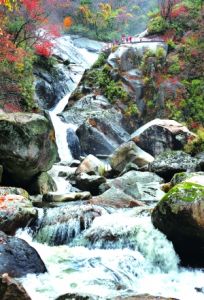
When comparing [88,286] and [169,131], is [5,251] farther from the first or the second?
[169,131]

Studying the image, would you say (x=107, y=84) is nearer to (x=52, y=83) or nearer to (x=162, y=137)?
(x=52, y=83)

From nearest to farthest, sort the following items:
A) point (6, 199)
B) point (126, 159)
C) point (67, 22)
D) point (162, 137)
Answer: point (6, 199), point (126, 159), point (162, 137), point (67, 22)

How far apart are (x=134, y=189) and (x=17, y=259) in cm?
666

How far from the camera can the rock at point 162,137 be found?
18.6m

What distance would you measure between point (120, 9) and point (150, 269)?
3901cm

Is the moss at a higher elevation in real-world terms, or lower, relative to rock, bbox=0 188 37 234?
higher

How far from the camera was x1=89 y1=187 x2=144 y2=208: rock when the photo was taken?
37.3ft

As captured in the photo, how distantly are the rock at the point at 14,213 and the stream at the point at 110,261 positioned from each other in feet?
0.98

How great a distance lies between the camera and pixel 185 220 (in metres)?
7.75

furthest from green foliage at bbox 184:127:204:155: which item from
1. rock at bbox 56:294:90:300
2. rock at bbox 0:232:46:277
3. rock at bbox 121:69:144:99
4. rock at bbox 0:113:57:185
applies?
rock at bbox 56:294:90:300

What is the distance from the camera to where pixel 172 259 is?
27.1 ft

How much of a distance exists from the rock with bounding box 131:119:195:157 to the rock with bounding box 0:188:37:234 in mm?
10144

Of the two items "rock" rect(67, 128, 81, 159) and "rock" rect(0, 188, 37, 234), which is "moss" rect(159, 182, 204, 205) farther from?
"rock" rect(67, 128, 81, 159)

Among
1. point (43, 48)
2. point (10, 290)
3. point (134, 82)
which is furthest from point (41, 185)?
point (43, 48)
